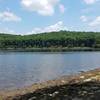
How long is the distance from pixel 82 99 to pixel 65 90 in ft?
12.0

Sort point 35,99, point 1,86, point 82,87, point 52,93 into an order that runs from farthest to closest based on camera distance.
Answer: point 1,86 → point 82,87 → point 52,93 → point 35,99

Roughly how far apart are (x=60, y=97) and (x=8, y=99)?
5433 mm

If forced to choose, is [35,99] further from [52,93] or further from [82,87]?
[82,87]

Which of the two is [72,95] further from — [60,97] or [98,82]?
[98,82]

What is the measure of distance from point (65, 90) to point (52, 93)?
1143 millimetres

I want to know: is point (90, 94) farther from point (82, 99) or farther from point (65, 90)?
point (65, 90)

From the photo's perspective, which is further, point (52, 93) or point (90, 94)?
point (52, 93)

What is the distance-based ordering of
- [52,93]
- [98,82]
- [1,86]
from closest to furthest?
[52,93] < [98,82] < [1,86]

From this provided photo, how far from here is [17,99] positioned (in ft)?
73.9

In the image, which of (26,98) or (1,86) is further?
(1,86)

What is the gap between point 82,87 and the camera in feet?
77.0

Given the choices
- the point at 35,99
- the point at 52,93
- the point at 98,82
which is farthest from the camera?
the point at 98,82

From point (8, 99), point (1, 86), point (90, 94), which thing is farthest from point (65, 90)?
point (1, 86)

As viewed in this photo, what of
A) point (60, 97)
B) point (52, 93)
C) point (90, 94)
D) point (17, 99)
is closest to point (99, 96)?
point (90, 94)
